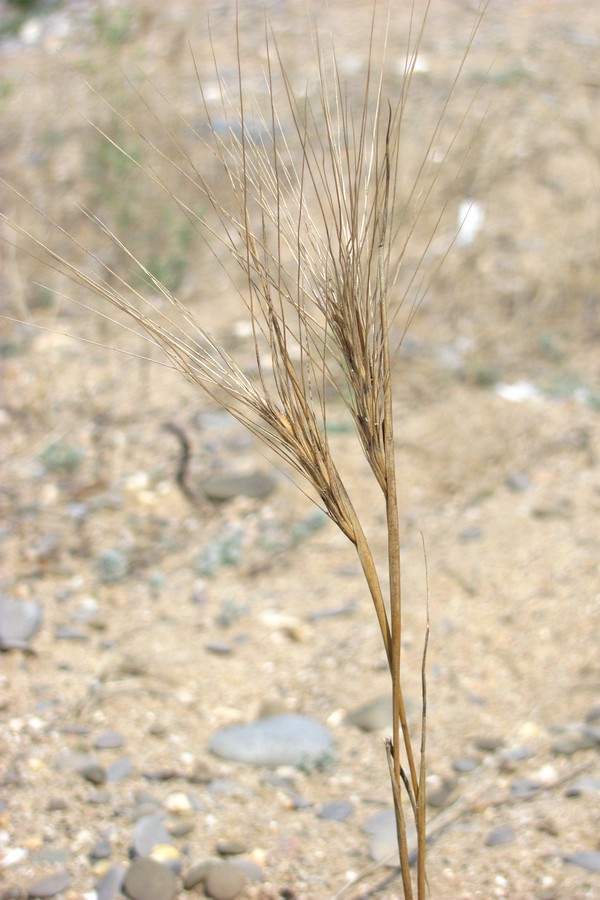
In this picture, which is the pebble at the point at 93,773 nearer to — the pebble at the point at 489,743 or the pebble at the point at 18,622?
the pebble at the point at 18,622

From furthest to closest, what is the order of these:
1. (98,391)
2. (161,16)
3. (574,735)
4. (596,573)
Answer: (161,16)
(98,391)
(596,573)
(574,735)

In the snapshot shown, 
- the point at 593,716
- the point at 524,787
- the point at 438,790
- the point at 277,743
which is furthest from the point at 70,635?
the point at 593,716

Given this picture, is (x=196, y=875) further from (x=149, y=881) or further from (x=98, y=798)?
(x=98, y=798)

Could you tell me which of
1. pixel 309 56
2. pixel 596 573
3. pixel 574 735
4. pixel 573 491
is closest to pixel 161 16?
pixel 309 56

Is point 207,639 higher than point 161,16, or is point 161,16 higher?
point 161,16

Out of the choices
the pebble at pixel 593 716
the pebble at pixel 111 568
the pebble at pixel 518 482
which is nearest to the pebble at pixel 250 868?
the pebble at pixel 593 716

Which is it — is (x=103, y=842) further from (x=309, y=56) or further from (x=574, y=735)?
(x=309, y=56)

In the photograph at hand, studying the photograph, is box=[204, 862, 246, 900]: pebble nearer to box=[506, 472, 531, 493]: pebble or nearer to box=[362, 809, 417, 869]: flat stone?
box=[362, 809, 417, 869]: flat stone

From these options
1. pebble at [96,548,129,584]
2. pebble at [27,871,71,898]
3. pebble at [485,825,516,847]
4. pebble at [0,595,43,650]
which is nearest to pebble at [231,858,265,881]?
pebble at [27,871,71,898]
